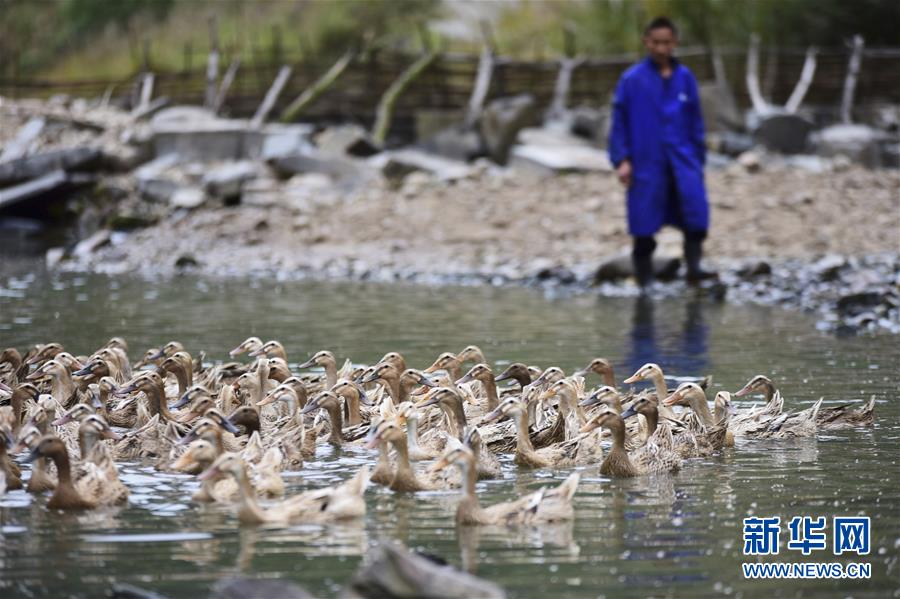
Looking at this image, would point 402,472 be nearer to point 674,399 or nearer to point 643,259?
point 674,399

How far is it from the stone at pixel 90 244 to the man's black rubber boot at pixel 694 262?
43.8ft

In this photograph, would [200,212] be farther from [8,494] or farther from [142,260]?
[8,494]

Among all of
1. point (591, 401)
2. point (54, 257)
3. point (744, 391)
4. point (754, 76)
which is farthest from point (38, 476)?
point (754, 76)

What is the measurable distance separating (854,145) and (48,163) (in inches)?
687

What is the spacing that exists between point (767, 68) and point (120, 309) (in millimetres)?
21972

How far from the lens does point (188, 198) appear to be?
29406 millimetres

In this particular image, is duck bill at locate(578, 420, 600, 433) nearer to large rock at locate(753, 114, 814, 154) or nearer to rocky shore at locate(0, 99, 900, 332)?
rocky shore at locate(0, 99, 900, 332)

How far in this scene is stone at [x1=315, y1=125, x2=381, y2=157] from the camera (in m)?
32.3

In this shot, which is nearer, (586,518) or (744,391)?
(586,518)

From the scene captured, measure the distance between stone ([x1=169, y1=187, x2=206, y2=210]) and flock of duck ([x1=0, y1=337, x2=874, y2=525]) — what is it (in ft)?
56.6

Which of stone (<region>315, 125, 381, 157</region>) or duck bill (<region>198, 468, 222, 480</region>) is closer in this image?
duck bill (<region>198, 468, 222, 480</region>)

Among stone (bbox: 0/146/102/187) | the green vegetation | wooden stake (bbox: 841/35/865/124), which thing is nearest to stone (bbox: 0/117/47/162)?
stone (bbox: 0/146/102/187)

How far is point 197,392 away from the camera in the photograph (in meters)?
10.5

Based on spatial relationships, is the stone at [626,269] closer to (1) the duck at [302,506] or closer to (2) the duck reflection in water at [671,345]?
(2) the duck reflection in water at [671,345]
